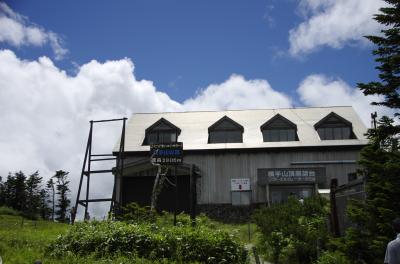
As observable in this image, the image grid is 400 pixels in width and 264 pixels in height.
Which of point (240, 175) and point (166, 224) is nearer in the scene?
point (166, 224)

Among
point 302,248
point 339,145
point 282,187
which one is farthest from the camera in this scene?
point 339,145

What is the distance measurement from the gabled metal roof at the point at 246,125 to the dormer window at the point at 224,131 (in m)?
0.52

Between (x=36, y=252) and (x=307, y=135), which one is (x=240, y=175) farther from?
(x=36, y=252)

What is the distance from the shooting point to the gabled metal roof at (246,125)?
37.6m

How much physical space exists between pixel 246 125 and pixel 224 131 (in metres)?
2.61

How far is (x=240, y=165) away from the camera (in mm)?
37250

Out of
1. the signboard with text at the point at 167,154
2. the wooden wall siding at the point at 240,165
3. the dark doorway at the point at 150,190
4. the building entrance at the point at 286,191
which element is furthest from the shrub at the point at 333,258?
the wooden wall siding at the point at 240,165

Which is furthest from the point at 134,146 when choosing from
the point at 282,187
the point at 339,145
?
the point at 339,145

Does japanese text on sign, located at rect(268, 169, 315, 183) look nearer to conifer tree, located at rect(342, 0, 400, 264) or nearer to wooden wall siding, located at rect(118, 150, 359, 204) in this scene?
wooden wall siding, located at rect(118, 150, 359, 204)

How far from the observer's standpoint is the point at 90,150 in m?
19.9

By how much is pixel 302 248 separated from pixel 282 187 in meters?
20.7

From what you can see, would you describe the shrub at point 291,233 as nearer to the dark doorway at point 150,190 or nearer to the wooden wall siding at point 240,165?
the dark doorway at point 150,190

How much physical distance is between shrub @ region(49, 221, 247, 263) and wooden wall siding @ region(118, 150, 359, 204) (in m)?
23.5

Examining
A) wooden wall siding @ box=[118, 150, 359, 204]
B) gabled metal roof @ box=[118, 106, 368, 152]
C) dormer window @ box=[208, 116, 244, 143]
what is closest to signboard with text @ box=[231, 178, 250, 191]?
wooden wall siding @ box=[118, 150, 359, 204]
